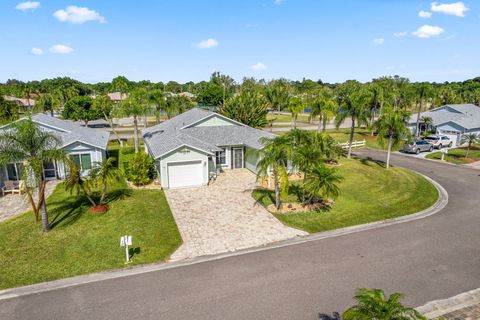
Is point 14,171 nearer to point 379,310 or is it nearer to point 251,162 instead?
point 251,162

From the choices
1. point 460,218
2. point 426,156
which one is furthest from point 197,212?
point 426,156

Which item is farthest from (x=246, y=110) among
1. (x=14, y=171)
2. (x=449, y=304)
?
(x=449, y=304)

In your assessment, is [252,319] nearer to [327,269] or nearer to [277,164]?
[327,269]

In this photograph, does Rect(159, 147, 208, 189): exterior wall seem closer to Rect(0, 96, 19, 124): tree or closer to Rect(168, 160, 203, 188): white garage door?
Rect(168, 160, 203, 188): white garage door

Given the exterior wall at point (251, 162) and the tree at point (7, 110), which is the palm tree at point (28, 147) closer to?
the exterior wall at point (251, 162)

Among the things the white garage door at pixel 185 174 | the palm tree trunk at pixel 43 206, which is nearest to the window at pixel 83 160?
the white garage door at pixel 185 174
